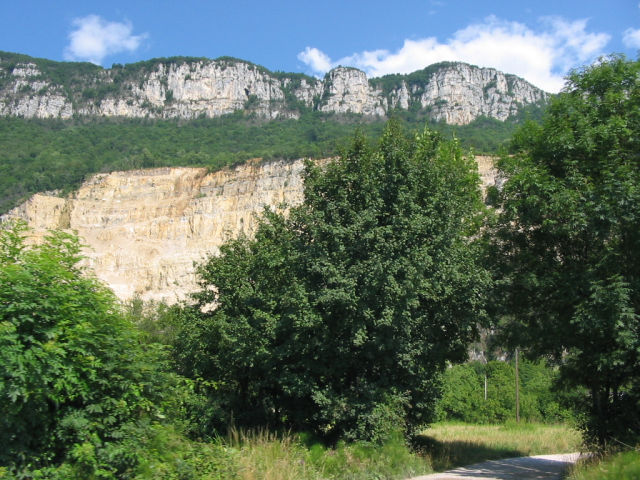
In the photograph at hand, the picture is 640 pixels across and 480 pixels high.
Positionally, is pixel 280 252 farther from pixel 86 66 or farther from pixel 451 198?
pixel 86 66

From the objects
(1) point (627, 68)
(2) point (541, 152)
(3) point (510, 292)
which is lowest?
(3) point (510, 292)

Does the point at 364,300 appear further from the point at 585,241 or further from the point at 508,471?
the point at 508,471

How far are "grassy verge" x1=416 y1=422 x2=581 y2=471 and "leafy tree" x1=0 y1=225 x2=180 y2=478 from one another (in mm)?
8897

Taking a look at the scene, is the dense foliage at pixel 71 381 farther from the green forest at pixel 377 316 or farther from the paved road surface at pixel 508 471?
the paved road surface at pixel 508 471

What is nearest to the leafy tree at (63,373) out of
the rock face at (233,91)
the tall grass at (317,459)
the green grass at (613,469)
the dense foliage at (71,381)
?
the dense foliage at (71,381)

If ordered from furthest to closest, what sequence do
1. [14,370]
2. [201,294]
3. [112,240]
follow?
[112,240]
[201,294]
[14,370]

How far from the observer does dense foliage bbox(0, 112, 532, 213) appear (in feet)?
313

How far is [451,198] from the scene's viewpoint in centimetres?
1273

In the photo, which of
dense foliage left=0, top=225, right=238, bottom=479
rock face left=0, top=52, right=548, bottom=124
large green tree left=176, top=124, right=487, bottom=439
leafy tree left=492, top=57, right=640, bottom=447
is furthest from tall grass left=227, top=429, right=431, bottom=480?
rock face left=0, top=52, right=548, bottom=124

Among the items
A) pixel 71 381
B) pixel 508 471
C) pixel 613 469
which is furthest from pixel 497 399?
pixel 71 381

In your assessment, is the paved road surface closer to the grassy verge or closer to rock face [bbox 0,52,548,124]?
the grassy verge

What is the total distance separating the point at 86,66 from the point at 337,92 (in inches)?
3065

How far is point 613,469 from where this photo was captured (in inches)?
295

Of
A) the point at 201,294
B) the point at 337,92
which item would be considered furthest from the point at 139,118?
the point at 201,294
